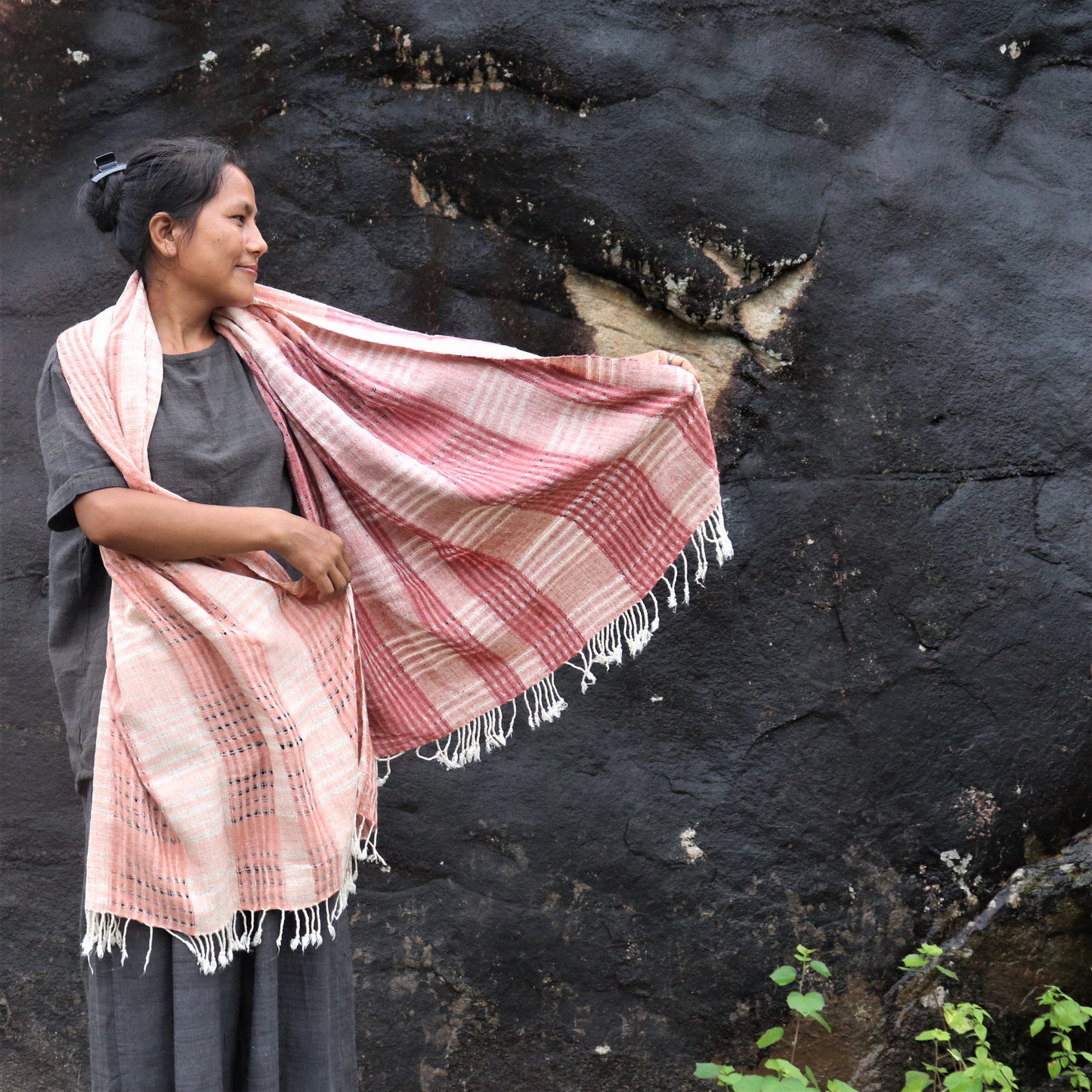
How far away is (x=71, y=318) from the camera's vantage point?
9.09ft

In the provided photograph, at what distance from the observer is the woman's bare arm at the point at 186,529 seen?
173cm

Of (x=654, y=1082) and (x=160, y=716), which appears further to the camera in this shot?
(x=654, y=1082)

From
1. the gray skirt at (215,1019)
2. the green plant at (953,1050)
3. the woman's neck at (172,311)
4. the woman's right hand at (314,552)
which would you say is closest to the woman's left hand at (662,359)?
the woman's right hand at (314,552)

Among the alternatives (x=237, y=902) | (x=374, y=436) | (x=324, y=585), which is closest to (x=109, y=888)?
(x=237, y=902)

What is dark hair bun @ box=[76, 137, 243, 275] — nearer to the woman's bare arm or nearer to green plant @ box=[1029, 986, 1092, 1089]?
the woman's bare arm

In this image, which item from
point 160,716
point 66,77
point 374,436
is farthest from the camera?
point 66,77

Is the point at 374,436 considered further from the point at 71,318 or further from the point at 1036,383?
the point at 1036,383

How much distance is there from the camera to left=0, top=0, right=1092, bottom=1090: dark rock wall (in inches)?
107

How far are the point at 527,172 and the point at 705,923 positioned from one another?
173 cm

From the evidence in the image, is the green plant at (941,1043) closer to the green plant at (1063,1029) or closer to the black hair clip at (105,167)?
the green plant at (1063,1029)

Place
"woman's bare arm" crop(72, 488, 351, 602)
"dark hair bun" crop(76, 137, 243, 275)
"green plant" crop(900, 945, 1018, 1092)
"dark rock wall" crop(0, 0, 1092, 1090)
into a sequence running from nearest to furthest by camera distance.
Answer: "woman's bare arm" crop(72, 488, 351, 602)
"dark hair bun" crop(76, 137, 243, 275)
"green plant" crop(900, 945, 1018, 1092)
"dark rock wall" crop(0, 0, 1092, 1090)

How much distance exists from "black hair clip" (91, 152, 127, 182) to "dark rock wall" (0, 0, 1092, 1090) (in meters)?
0.76

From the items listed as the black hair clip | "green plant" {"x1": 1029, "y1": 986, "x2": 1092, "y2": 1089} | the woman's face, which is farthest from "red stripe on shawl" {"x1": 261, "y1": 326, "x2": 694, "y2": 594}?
"green plant" {"x1": 1029, "y1": 986, "x2": 1092, "y2": 1089}

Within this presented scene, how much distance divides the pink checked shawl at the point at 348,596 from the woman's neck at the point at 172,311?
28 millimetres
